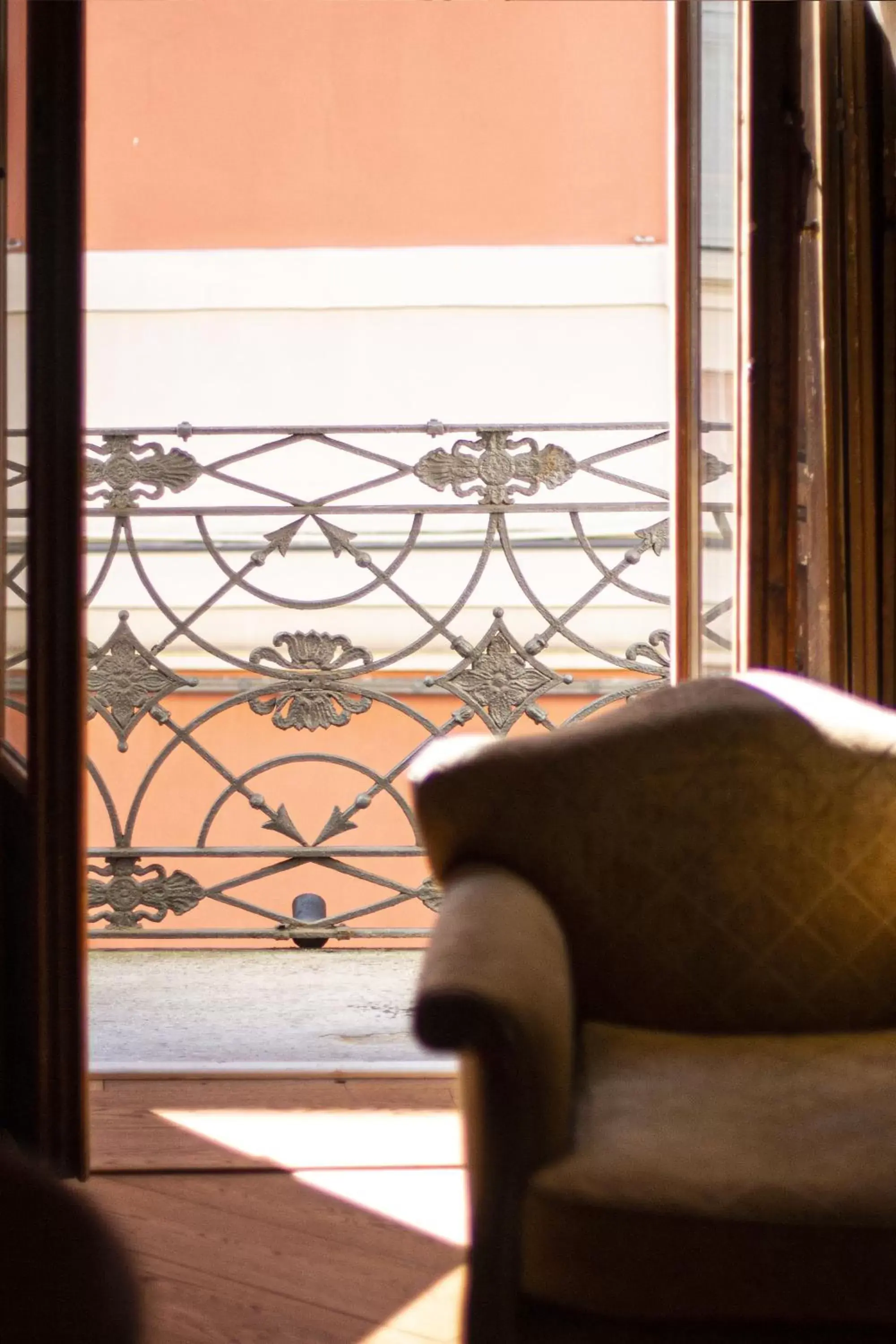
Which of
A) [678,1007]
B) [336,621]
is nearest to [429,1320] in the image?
[678,1007]

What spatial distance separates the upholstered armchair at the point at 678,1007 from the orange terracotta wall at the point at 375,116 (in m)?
3.53

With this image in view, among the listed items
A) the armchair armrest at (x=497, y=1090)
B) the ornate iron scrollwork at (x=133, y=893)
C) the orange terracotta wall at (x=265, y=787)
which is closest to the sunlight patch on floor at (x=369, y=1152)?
the armchair armrest at (x=497, y=1090)

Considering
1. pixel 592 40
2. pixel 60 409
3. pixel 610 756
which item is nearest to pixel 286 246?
pixel 592 40

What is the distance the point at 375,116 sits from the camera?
482 cm

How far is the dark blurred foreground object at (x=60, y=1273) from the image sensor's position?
0.76 meters

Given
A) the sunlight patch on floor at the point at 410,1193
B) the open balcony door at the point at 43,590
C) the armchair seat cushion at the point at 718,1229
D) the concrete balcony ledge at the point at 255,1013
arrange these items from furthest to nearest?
1. the concrete balcony ledge at the point at 255,1013
2. the open balcony door at the point at 43,590
3. the sunlight patch on floor at the point at 410,1193
4. the armchair seat cushion at the point at 718,1229

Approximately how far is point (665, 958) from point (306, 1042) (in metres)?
1.41

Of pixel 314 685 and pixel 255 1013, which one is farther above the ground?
pixel 314 685

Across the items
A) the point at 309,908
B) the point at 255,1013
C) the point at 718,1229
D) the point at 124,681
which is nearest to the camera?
the point at 718,1229

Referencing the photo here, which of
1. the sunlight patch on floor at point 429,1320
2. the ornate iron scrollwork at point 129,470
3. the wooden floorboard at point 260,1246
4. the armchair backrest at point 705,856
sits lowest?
the sunlight patch on floor at point 429,1320

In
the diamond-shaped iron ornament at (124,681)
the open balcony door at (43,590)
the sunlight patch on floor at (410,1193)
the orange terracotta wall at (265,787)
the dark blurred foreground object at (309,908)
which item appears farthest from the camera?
the orange terracotta wall at (265,787)

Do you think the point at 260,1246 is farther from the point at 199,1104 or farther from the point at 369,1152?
the point at 199,1104

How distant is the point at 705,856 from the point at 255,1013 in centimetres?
171

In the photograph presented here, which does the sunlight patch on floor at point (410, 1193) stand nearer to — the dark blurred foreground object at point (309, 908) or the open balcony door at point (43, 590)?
the open balcony door at point (43, 590)
